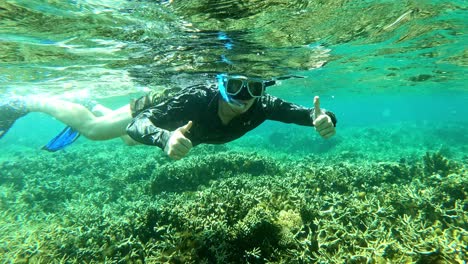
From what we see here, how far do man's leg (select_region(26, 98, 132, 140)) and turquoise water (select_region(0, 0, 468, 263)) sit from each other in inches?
87.2

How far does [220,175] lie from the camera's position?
11727mm

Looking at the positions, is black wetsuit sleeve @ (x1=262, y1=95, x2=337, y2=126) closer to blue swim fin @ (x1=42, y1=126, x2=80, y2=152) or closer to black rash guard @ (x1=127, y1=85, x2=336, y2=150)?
black rash guard @ (x1=127, y1=85, x2=336, y2=150)

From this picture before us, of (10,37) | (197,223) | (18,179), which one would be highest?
(10,37)

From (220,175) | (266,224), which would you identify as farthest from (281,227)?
(220,175)

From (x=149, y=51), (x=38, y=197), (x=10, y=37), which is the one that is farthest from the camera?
(x=38, y=197)

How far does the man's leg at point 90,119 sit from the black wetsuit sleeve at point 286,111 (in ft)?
14.1

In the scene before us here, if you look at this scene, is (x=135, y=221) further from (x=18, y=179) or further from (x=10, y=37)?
(x=18, y=179)

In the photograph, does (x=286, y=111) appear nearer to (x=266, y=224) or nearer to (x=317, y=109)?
(x=317, y=109)

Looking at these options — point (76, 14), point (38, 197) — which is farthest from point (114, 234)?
point (38, 197)

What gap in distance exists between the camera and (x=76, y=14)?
23.2ft

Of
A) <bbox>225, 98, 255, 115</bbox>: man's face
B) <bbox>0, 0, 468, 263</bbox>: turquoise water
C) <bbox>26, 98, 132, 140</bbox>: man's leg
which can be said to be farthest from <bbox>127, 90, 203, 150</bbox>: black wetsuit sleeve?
<bbox>26, 98, 132, 140</bbox>: man's leg

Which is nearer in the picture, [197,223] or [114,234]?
[197,223]

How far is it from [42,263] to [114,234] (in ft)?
5.20

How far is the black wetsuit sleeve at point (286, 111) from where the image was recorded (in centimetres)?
620
